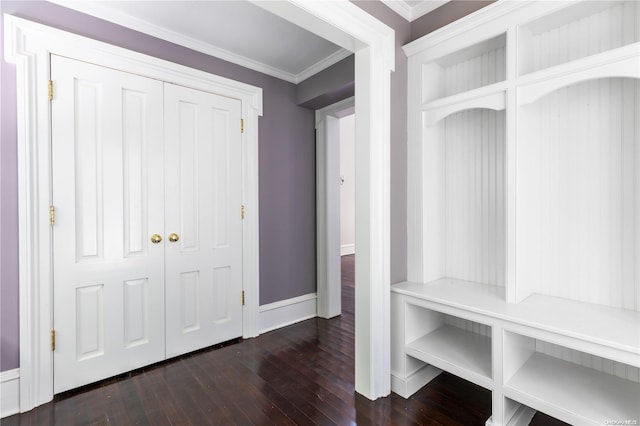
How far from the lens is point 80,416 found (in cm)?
186

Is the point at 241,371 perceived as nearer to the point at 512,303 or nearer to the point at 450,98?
the point at 512,303

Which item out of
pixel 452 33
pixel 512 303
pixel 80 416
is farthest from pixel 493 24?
pixel 80 416

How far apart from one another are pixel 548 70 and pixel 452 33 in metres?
0.62

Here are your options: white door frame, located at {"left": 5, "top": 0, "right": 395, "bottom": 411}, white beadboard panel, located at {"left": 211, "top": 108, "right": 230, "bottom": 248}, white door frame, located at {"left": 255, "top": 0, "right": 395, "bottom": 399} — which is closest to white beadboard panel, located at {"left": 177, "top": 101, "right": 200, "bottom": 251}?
white beadboard panel, located at {"left": 211, "top": 108, "right": 230, "bottom": 248}

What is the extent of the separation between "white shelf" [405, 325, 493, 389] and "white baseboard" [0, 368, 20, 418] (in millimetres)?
2353

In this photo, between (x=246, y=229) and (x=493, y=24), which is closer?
(x=493, y=24)

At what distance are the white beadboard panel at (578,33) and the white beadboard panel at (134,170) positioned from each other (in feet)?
8.21

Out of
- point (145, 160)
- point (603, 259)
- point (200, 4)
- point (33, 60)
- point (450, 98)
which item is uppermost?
point (200, 4)

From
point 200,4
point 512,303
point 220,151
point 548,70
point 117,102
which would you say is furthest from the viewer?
point 220,151

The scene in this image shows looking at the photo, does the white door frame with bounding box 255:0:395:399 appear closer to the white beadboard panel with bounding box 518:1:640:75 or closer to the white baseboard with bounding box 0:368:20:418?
the white beadboard panel with bounding box 518:1:640:75

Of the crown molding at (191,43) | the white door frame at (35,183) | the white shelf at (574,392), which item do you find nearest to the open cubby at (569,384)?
the white shelf at (574,392)

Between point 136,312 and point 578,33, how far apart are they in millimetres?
3280

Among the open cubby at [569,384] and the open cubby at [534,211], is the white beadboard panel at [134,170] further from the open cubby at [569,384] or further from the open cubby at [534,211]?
the open cubby at [569,384]

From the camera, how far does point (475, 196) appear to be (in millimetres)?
2158
